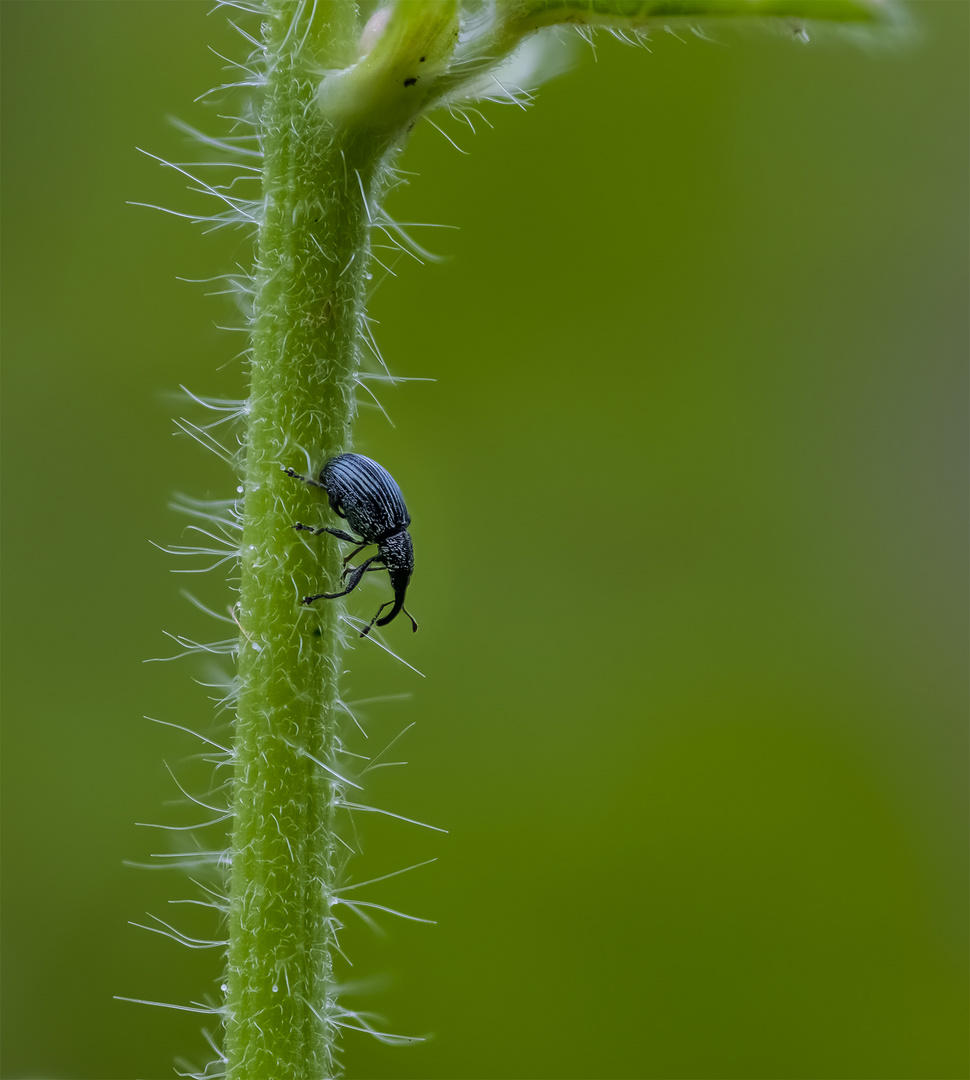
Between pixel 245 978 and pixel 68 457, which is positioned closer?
pixel 245 978

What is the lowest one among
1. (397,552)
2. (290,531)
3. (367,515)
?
(290,531)

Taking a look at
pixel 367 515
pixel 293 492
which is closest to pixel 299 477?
pixel 293 492

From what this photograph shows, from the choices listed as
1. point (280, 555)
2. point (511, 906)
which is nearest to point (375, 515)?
point (280, 555)

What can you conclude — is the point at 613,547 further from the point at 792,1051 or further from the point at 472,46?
the point at 472,46

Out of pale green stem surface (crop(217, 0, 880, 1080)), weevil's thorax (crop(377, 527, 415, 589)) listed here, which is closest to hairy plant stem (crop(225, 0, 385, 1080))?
pale green stem surface (crop(217, 0, 880, 1080))

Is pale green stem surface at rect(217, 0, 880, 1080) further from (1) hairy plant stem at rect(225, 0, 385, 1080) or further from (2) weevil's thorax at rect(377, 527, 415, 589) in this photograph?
(2) weevil's thorax at rect(377, 527, 415, 589)

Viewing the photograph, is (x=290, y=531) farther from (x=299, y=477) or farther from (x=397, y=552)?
(x=397, y=552)

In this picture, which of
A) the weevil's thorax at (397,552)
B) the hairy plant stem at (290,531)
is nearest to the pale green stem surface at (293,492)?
the hairy plant stem at (290,531)
